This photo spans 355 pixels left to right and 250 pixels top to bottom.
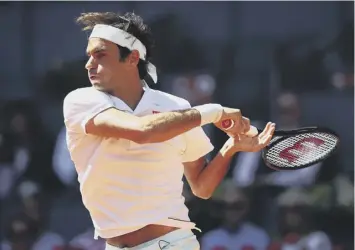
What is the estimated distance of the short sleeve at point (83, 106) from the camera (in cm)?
389

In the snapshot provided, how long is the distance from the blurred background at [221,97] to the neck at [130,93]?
3.30 m

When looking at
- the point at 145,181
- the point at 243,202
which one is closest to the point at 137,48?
the point at 145,181

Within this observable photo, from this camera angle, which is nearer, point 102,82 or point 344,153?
point 102,82

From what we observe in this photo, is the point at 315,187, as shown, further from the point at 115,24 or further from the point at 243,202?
the point at 115,24

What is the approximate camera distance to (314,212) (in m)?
7.41

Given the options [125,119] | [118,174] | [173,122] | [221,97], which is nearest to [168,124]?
[173,122]

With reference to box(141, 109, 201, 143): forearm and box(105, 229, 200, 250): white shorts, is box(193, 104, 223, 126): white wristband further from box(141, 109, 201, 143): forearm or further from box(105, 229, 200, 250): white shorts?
box(105, 229, 200, 250): white shorts

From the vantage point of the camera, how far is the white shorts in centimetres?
395

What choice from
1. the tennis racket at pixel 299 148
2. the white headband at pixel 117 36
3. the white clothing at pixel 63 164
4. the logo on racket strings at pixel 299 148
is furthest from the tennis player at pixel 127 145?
the white clothing at pixel 63 164

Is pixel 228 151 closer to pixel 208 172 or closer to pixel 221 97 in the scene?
pixel 208 172

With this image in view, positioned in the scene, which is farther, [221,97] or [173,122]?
[221,97]

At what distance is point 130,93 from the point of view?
4078 millimetres

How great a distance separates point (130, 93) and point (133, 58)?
15cm

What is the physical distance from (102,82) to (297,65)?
3.79 m
